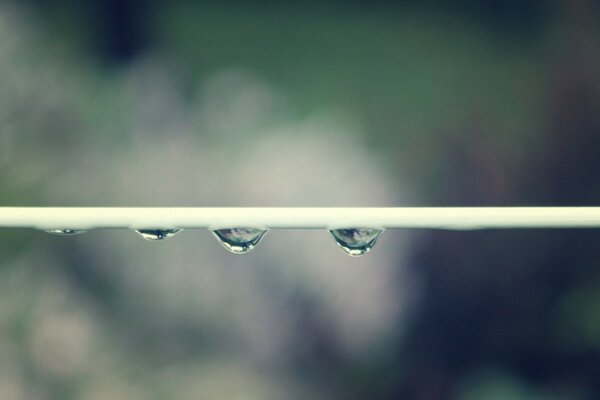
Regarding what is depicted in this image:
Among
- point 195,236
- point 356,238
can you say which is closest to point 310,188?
point 195,236

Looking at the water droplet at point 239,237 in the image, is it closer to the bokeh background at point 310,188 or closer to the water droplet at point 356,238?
the water droplet at point 356,238

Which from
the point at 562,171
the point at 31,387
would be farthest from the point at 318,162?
the point at 31,387

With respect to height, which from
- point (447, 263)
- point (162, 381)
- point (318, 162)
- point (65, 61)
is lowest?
point (162, 381)

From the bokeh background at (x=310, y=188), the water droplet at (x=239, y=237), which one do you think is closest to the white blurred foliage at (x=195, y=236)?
the bokeh background at (x=310, y=188)

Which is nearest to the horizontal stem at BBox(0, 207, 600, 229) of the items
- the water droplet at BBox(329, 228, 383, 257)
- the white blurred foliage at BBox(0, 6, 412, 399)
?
the water droplet at BBox(329, 228, 383, 257)

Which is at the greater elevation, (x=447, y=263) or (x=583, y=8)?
(x=583, y=8)

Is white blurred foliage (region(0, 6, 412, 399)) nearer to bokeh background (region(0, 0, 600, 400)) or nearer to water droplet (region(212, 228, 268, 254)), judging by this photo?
bokeh background (region(0, 0, 600, 400))

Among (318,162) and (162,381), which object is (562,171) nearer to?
(318,162)
